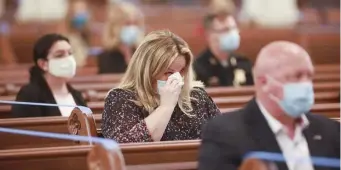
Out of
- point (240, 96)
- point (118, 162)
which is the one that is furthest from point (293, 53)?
point (240, 96)

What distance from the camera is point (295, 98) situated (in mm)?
2869

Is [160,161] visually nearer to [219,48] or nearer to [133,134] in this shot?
[133,134]

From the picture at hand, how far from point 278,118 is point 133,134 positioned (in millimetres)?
1013

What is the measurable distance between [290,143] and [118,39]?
16.2ft

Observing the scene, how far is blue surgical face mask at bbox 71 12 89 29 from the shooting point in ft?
32.9

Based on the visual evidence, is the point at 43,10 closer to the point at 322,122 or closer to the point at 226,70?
the point at 226,70

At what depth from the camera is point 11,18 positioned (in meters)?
11.8

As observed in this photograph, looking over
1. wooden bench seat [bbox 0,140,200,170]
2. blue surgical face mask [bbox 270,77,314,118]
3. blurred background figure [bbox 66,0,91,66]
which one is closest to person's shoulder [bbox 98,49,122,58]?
blurred background figure [bbox 66,0,91,66]

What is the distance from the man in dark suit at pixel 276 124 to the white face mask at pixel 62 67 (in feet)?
7.71

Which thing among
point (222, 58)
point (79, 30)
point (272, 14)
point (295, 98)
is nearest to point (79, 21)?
point (79, 30)

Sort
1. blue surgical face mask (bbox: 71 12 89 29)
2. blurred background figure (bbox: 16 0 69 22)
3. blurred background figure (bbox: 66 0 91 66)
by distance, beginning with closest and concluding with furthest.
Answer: blurred background figure (bbox: 66 0 91 66) → blue surgical face mask (bbox: 71 12 89 29) → blurred background figure (bbox: 16 0 69 22)

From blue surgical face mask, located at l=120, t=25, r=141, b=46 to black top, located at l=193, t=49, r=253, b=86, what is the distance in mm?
1103

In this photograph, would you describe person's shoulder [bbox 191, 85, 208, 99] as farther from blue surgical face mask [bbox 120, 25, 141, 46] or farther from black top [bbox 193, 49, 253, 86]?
blue surgical face mask [bbox 120, 25, 141, 46]

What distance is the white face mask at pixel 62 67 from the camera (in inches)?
204
